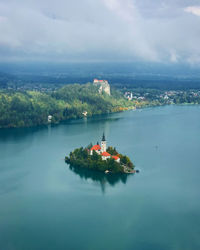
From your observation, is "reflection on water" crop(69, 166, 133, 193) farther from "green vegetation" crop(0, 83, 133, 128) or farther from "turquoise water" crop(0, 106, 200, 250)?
"green vegetation" crop(0, 83, 133, 128)

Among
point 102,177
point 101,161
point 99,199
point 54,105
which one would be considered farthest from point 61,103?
point 99,199

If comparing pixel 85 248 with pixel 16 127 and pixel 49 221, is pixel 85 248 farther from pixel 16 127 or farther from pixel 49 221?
pixel 16 127

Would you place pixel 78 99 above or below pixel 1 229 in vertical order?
above

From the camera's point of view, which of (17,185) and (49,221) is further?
(17,185)

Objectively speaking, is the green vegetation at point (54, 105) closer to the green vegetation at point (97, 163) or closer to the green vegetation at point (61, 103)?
the green vegetation at point (61, 103)

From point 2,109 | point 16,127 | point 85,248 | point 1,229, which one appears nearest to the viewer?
point 85,248

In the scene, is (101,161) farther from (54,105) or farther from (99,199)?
(54,105)

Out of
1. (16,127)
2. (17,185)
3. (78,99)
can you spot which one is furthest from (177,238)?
(78,99)
